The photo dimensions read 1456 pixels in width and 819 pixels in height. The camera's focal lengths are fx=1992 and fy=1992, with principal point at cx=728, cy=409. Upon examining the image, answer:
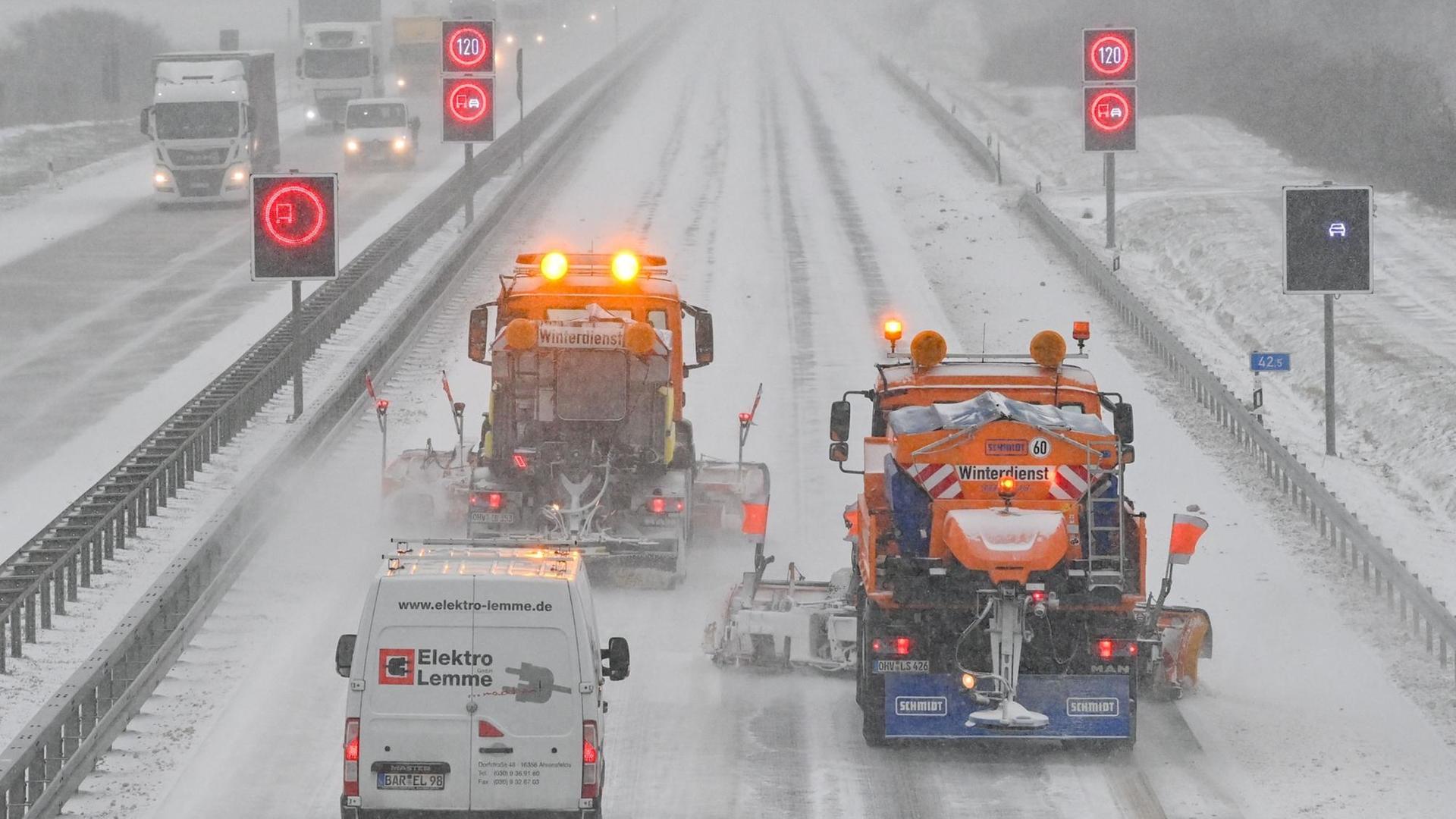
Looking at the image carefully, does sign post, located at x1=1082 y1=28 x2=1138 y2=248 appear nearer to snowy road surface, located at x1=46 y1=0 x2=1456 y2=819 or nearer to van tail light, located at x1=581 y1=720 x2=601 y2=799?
snowy road surface, located at x1=46 y1=0 x2=1456 y2=819

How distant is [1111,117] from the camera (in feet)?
115

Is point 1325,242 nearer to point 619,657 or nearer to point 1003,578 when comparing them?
point 1003,578

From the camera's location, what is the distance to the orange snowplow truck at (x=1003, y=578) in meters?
13.1

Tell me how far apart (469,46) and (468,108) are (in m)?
1.18

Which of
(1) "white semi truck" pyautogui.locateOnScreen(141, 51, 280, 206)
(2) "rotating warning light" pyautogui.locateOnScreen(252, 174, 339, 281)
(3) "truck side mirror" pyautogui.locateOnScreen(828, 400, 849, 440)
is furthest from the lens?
(1) "white semi truck" pyautogui.locateOnScreen(141, 51, 280, 206)

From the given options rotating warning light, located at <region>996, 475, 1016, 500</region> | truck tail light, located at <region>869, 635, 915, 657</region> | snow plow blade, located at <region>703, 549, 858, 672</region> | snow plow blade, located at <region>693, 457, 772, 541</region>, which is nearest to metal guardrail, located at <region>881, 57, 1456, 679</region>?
rotating warning light, located at <region>996, 475, 1016, 500</region>

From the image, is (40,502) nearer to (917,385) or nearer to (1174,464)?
(917,385)

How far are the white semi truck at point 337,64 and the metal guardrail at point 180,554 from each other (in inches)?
1072

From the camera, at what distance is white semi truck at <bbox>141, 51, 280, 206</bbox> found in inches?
1731

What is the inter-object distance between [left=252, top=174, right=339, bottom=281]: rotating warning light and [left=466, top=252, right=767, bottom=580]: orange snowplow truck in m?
4.90

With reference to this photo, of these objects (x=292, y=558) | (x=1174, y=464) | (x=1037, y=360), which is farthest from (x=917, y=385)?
(x=1174, y=464)

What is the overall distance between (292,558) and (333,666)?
11.1 ft

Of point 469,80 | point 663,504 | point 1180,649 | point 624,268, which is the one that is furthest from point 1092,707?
point 469,80

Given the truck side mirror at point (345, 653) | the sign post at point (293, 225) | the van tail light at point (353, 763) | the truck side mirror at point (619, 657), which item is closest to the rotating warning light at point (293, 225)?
the sign post at point (293, 225)
